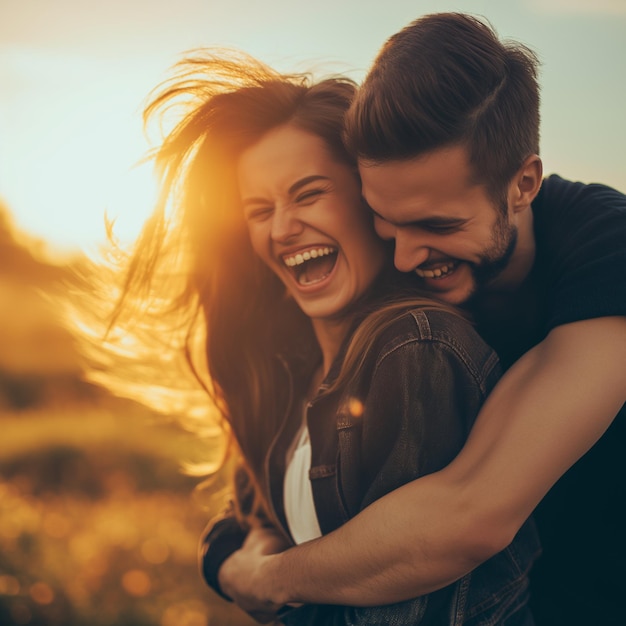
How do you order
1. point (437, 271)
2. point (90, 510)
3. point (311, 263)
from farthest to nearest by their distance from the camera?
point (90, 510), point (311, 263), point (437, 271)

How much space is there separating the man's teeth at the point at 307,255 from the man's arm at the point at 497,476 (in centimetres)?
85

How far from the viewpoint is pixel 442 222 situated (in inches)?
89.4

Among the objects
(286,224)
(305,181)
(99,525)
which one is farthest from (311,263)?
(99,525)

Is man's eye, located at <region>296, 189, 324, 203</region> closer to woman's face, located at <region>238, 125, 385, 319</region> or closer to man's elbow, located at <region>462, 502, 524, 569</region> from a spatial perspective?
woman's face, located at <region>238, 125, 385, 319</region>

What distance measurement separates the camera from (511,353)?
241cm

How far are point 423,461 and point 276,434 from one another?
3.49 feet

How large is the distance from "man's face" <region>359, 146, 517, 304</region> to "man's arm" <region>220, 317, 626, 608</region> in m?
0.44

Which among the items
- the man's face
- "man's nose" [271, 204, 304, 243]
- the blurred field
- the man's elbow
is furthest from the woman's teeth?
the blurred field

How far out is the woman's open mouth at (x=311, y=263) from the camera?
2.56 metres

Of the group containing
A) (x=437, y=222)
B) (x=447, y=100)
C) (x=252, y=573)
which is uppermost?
(x=447, y=100)

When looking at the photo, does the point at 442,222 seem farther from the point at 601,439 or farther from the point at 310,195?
the point at 601,439

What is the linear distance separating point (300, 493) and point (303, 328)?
2.63 feet

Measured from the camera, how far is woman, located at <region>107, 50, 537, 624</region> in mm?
1987

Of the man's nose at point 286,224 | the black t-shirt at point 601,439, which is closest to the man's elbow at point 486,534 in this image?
the black t-shirt at point 601,439
